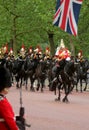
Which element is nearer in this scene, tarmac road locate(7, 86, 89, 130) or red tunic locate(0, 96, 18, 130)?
red tunic locate(0, 96, 18, 130)

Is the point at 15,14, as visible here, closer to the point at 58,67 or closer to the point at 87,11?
the point at 87,11

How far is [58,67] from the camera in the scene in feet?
84.4

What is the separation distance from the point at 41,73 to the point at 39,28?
97.1ft

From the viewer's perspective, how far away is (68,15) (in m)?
13.2

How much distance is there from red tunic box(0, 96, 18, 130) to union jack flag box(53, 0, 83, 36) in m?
6.19

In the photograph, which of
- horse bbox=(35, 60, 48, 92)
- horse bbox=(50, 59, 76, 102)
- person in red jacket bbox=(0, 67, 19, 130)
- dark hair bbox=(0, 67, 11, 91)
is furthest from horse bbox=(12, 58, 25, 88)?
person in red jacket bbox=(0, 67, 19, 130)

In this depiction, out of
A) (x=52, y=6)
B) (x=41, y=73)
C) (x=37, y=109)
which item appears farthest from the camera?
(x=52, y=6)

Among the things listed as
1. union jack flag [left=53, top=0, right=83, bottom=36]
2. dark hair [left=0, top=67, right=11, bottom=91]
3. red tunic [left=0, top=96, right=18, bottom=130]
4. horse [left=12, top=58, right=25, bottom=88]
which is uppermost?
union jack flag [left=53, top=0, right=83, bottom=36]

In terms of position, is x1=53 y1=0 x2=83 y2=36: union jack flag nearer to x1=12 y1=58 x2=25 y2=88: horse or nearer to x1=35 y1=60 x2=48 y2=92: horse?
x1=35 y1=60 x2=48 y2=92: horse

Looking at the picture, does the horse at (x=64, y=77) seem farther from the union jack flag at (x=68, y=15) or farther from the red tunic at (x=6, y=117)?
the red tunic at (x=6, y=117)

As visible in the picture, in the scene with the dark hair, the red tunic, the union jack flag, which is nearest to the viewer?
the red tunic

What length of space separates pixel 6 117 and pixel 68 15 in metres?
6.40

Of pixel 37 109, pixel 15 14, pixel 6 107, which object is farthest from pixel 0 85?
pixel 15 14

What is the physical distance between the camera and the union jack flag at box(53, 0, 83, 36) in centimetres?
1303
